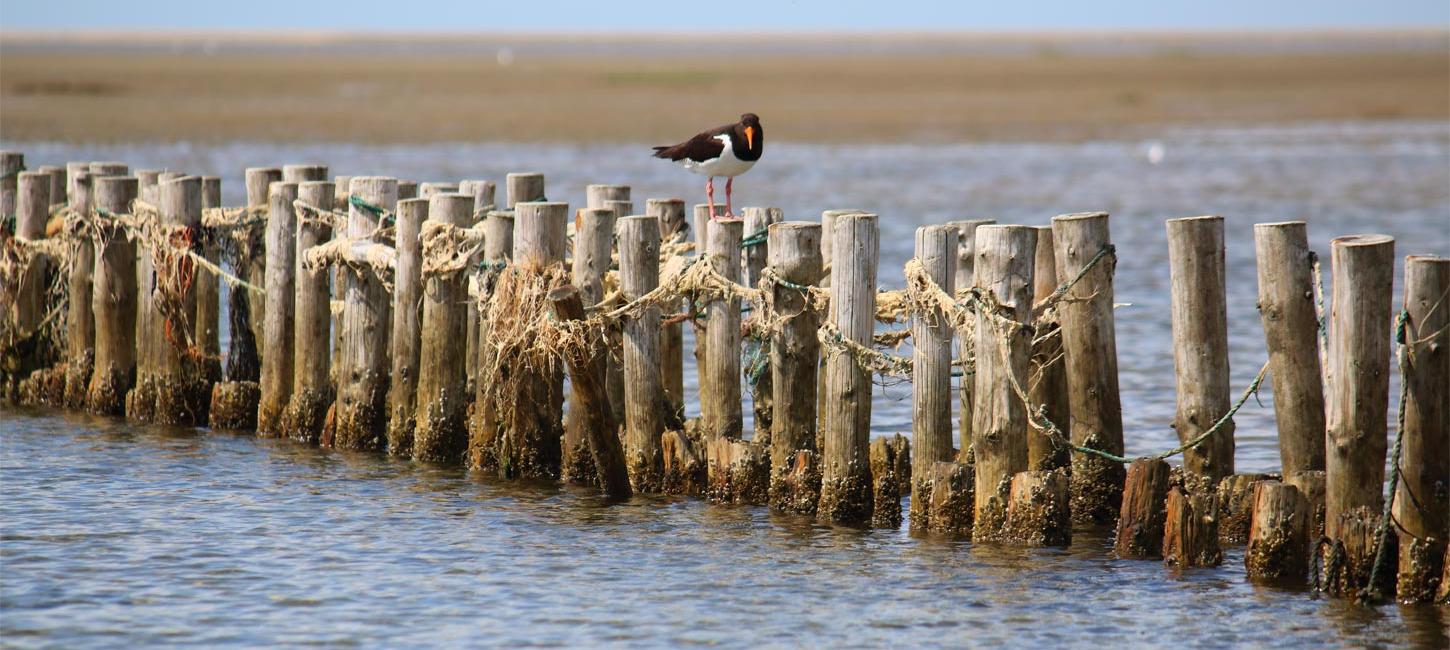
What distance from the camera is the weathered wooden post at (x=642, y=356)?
10969 millimetres

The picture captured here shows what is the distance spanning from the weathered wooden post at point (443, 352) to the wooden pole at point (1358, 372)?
19.4 feet

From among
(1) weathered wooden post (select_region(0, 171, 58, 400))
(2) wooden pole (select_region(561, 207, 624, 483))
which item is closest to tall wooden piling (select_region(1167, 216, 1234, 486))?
(2) wooden pole (select_region(561, 207, 624, 483))

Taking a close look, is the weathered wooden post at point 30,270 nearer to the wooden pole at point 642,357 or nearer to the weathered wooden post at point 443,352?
the weathered wooden post at point 443,352

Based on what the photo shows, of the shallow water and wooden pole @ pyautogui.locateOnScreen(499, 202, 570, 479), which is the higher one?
wooden pole @ pyautogui.locateOnScreen(499, 202, 570, 479)

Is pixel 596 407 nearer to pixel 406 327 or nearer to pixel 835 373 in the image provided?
pixel 835 373

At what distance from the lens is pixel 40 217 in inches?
582

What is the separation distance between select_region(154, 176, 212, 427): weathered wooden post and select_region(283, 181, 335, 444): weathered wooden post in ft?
3.59

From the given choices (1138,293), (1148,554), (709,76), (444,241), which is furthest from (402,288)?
(709,76)

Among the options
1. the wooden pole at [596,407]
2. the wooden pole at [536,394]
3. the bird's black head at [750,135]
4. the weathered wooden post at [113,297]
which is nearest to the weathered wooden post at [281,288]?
the weathered wooden post at [113,297]

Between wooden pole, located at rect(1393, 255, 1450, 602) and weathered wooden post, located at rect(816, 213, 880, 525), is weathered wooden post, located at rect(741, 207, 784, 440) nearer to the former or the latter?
weathered wooden post, located at rect(816, 213, 880, 525)

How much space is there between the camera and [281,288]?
13.0m

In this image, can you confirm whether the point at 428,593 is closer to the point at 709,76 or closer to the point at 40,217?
the point at 40,217

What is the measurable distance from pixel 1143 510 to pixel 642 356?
10.9 feet

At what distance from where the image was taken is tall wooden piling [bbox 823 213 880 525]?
10039mm
